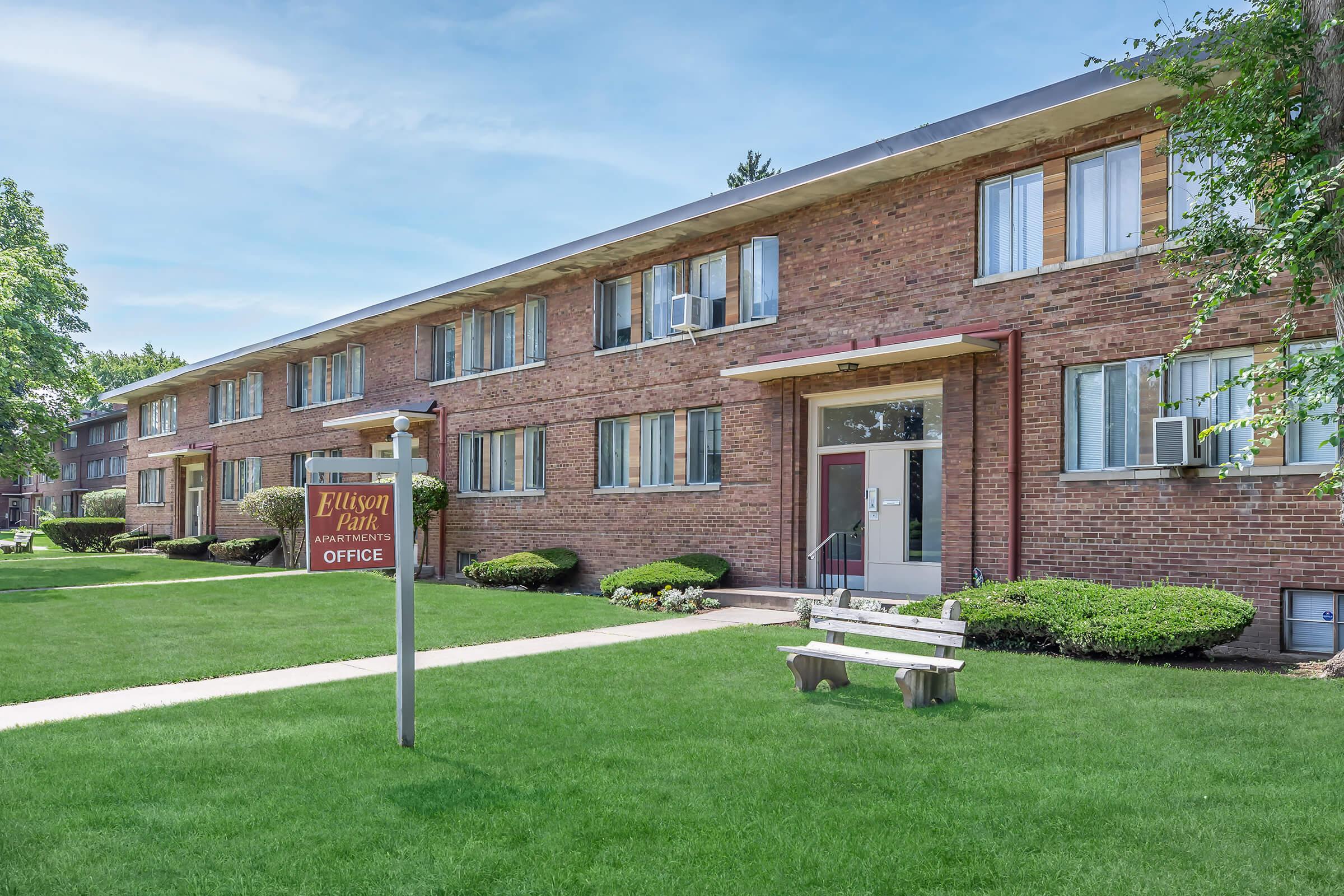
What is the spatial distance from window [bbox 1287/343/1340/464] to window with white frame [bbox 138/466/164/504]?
121ft

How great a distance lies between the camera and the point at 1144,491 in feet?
37.8

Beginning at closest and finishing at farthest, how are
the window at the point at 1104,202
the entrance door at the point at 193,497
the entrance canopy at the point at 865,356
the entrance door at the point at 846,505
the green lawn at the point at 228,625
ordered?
1. the green lawn at the point at 228,625
2. the window at the point at 1104,202
3. the entrance canopy at the point at 865,356
4. the entrance door at the point at 846,505
5. the entrance door at the point at 193,497

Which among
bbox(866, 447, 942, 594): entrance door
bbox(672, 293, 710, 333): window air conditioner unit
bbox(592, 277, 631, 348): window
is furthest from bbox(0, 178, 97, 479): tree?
bbox(866, 447, 942, 594): entrance door

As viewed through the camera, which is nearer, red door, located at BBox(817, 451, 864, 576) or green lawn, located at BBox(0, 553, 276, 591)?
red door, located at BBox(817, 451, 864, 576)

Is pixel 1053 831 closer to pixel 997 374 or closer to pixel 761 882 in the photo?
pixel 761 882

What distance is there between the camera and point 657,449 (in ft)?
59.1

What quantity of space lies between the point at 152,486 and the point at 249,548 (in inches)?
514

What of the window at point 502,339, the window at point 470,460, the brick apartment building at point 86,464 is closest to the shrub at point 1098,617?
the window at point 502,339

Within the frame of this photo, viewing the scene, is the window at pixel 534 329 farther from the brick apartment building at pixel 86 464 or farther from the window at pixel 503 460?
the brick apartment building at pixel 86 464

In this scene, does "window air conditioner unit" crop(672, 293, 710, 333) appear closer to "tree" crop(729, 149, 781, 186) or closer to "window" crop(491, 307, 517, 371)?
"window" crop(491, 307, 517, 371)

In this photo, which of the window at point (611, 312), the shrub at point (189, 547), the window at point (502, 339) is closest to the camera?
the window at point (611, 312)

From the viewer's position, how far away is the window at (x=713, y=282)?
668 inches

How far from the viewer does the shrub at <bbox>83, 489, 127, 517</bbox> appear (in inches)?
1986

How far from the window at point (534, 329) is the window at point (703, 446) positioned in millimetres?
4664
